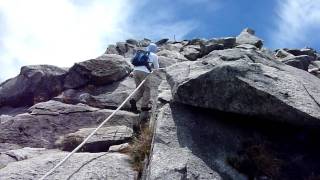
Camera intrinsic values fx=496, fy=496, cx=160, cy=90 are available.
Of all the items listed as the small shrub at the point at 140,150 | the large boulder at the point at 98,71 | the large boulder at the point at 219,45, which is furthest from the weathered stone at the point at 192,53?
the small shrub at the point at 140,150

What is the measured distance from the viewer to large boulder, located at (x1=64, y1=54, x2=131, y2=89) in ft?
110

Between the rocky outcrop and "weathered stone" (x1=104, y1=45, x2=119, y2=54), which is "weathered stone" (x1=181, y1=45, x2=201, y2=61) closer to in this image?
"weathered stone" (x1=104, y1=45, x2=119, y2=54)

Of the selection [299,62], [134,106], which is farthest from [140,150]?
[299,62]

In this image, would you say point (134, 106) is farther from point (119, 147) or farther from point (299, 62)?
point (299, 62)

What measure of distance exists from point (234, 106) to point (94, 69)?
17.1 meters

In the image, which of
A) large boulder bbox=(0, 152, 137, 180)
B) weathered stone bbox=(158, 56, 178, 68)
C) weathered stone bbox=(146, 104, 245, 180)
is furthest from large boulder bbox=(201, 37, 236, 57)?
large boulder bbox=(0, 152, 137, 180)

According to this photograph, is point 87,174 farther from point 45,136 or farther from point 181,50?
point 181,50

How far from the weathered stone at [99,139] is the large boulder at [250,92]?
4022 mm

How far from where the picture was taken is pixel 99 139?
22031mm

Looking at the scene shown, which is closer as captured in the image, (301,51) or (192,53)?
(192,53)

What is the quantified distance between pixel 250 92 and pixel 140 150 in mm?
4775

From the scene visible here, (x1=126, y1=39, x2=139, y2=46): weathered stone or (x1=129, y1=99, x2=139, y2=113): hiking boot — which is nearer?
(x1=129, y1=99, x2=139, y2=113): hiking boot

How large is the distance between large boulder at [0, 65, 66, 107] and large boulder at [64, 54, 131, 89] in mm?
998

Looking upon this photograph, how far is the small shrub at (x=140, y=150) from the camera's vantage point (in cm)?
1866
